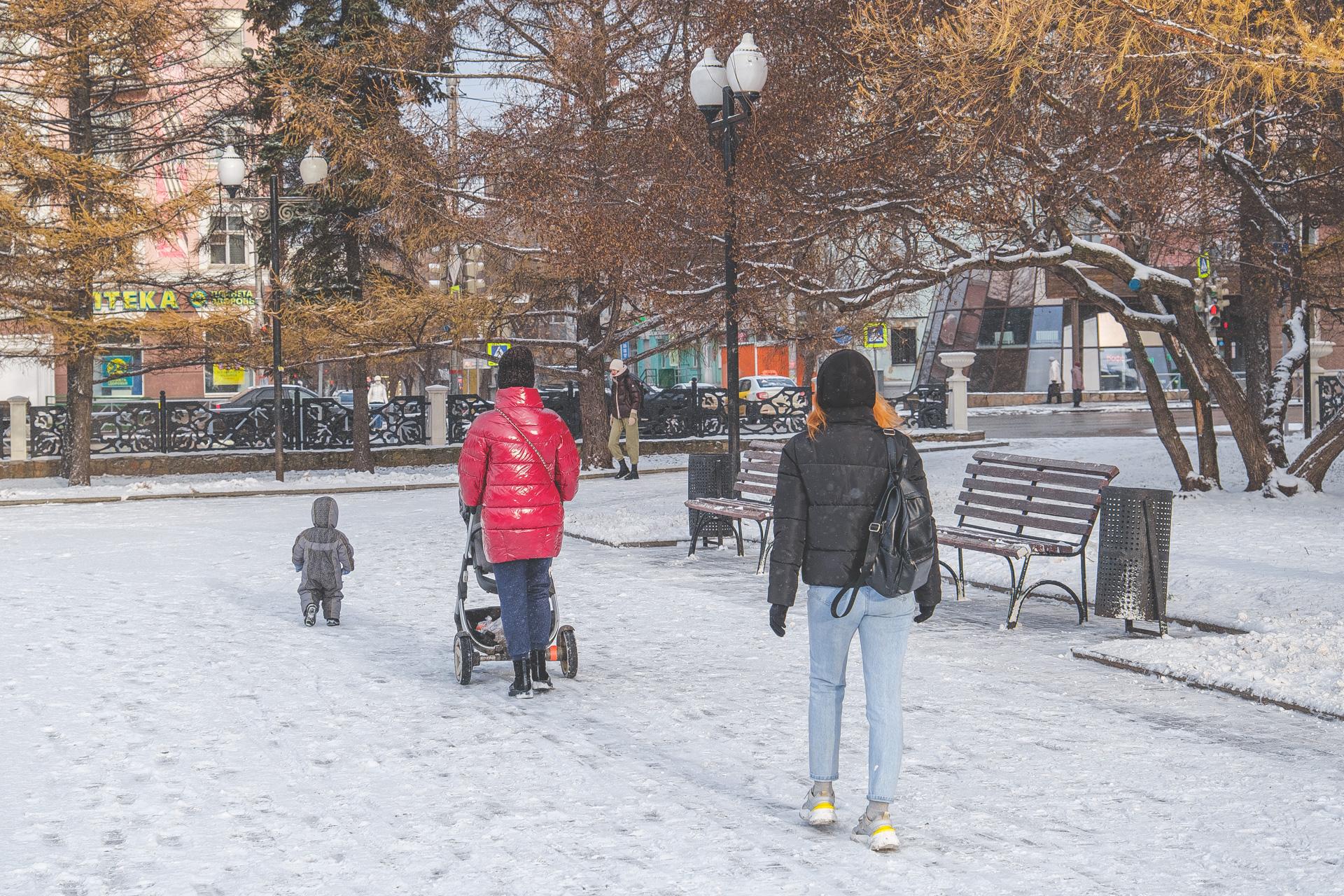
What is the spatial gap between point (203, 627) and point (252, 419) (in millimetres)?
19723

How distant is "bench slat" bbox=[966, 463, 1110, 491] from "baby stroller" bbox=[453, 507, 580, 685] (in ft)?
12.4

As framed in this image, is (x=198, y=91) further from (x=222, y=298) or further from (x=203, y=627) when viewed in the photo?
(x=203, y=627)

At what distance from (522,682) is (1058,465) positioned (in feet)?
14.9

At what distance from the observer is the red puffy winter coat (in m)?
7.62

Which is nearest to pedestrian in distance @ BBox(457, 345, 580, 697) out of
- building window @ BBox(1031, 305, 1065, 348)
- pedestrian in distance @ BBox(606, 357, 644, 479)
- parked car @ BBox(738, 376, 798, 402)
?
pedestrian in distance @ BBox(606, 357, 644, 479)

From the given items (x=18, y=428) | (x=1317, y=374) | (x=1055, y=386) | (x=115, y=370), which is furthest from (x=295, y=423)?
(x=1055, y=386)

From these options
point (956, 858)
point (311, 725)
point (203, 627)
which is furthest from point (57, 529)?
point (956, 858)

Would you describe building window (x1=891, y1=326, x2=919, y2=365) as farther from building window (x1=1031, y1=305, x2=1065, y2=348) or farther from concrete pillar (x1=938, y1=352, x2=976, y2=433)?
concrete pillar (x1=938, y1=352, x2=976, y2=433)

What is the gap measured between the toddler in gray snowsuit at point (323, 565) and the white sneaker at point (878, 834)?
19.6 ft

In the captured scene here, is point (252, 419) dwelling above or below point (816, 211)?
below

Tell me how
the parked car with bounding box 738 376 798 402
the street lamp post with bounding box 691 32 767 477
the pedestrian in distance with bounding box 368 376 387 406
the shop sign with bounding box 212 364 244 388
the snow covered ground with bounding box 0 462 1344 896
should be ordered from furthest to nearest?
the parked car with bounding box 738 376 798 402 → the pedestrian in distance with bounding box 368 376 387 406 → the shop sign with bounding box 212 364 244 388 → the street lamp post with bounding box 691 32 767 477 → the snow covered ground with bounding box 0 462 1344 896

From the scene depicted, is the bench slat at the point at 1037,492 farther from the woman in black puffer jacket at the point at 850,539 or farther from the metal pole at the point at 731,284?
the woman in black puffer jacket at the point at 850,539

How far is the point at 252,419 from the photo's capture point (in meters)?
29.5

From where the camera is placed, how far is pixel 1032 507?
10.7 meters
